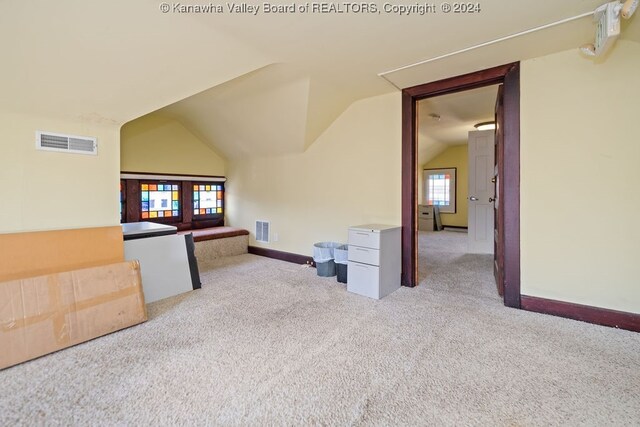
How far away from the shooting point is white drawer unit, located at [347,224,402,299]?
2.83 meters

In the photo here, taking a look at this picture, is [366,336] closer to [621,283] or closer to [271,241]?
[621,283]

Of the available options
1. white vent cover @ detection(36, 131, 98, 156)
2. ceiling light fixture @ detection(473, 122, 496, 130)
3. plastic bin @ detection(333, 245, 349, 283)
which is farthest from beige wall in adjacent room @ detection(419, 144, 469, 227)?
white vent cover @ detection(36, 131, 98, 156)

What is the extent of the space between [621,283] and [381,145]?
2368 mm

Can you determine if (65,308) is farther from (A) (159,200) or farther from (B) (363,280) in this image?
(A) (159,200)

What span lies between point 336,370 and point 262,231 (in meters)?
3.30

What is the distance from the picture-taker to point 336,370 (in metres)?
1.66

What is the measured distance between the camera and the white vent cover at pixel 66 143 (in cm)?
218

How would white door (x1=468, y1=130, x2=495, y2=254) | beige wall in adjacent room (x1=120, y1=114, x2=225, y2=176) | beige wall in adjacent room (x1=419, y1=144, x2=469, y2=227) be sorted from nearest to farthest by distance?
beige wall in adjacent room (x1=120, y1=114, x2=225, y2=176) < white door (x1=468, y1=130, x2=495, y2=254) < beige wall in adjacent room (x1=419, y1=144, x2=469, y2=227)

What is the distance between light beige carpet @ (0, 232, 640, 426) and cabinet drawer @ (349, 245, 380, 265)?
0.44 metres

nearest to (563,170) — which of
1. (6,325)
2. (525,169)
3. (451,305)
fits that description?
(525,169)

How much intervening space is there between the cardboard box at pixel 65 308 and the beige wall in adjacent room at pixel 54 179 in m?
0.52

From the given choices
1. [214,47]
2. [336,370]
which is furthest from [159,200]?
[336,370]

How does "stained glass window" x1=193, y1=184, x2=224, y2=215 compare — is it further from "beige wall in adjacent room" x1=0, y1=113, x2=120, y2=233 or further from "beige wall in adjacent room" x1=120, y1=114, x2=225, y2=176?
"beige wall in adjacent room" x1=0, y1=113, x2=120, y2=233

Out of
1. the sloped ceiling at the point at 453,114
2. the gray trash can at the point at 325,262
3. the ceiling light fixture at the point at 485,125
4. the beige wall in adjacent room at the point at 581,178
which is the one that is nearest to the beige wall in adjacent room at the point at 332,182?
the gray trash can at the point at 325,262
